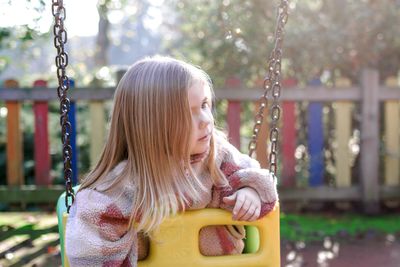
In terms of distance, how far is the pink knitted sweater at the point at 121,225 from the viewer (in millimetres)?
1683

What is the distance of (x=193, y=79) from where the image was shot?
1.83 m

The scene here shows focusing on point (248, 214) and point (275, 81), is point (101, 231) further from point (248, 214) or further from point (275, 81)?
point (275, 81)

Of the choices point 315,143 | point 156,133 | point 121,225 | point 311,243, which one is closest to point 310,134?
point 315,143

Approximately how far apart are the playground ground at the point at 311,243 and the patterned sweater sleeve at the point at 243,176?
1.76 metres

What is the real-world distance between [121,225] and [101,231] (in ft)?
0.23

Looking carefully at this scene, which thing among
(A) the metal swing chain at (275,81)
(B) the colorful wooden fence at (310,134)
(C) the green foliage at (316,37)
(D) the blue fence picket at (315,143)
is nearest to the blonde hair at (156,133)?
(A) the metal swing chain at (275,81)

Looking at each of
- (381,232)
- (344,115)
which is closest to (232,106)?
(344,115)

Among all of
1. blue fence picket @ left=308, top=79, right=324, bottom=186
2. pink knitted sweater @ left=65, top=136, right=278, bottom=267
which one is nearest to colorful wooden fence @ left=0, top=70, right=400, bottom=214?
blue fence picket @ left=308, top=79, right=324, bottom=186

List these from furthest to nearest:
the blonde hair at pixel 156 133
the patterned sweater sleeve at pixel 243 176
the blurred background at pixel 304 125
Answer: the blurred background at pixel 304 125 → the patterned sweater sleeve at pixel 243 176 → the blonde hair at pixel 156 133

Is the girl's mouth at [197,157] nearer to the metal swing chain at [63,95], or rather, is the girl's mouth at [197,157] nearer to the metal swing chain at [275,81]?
the metal swing chain at [275,81]

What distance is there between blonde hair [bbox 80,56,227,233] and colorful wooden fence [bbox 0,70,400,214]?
9.47 ft

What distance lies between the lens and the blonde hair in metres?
1.79

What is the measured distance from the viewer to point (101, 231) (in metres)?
1.70

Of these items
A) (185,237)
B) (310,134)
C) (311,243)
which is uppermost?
(310,134)
